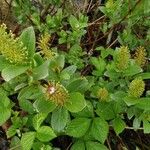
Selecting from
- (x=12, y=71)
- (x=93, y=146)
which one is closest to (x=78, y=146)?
(x=93, y=146)

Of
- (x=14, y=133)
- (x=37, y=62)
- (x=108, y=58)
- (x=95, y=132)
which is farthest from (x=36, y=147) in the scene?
(x=108, y=58)

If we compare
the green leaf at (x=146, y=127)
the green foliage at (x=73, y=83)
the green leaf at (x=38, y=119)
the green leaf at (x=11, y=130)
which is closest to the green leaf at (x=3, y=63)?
the green foliage at (x=73, y=83)

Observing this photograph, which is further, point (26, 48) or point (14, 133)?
point (14, 133)

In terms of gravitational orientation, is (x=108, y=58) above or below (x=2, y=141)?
above

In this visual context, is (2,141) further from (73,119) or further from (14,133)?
(73,119)

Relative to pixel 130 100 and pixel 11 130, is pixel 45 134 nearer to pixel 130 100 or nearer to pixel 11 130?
pixel 11 130

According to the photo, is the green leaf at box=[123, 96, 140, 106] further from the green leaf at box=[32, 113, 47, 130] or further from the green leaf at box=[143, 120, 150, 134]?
the green leaf at box=[32, 113, 47, 130]
